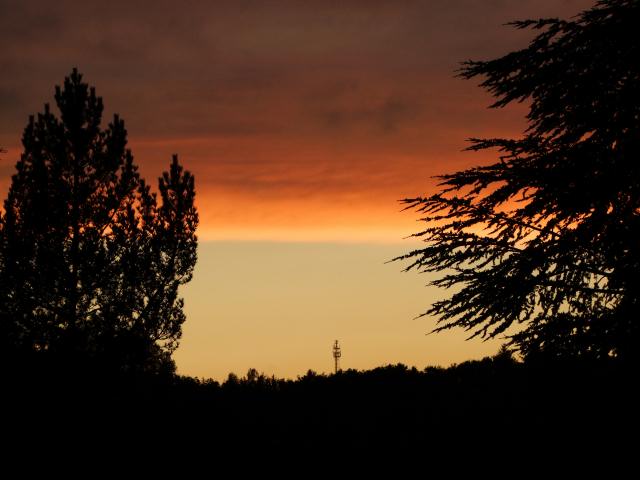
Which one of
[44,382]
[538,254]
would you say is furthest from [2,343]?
[538,254]

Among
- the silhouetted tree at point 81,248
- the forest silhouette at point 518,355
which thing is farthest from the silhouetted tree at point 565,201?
the silhouetted tree at point 81,248

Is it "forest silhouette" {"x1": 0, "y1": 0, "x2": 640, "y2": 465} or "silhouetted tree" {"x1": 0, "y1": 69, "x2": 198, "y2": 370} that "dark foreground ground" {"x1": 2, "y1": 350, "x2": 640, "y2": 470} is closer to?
"forest silhouette" {"x1": 0, "y1": 0, "x2": 640, "y2": 465}

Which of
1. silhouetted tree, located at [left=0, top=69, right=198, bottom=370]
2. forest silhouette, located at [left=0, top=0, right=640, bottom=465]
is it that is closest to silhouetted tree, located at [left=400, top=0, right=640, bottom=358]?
forest silhouette, located at [left=0, top=0, right=640, bottom=465]

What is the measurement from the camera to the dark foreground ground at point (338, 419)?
1043 centimetres

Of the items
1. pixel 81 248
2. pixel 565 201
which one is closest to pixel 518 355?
pixel 565 201

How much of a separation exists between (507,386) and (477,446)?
3.55m

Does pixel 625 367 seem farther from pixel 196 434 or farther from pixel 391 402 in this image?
pixel 196 434

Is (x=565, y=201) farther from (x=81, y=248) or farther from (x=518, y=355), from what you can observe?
(x=81, y=248)

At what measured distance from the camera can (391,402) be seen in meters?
13.6

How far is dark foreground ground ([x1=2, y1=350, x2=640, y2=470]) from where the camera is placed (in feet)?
34.2

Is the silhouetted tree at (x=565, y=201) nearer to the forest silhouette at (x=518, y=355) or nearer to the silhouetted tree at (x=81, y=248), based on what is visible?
the forest silhouette at (x=518, y=355)

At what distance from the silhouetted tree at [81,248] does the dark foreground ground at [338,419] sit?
10.5m

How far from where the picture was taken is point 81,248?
24516 millimetres

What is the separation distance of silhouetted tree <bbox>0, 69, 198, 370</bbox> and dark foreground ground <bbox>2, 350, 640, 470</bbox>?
10.5 m
